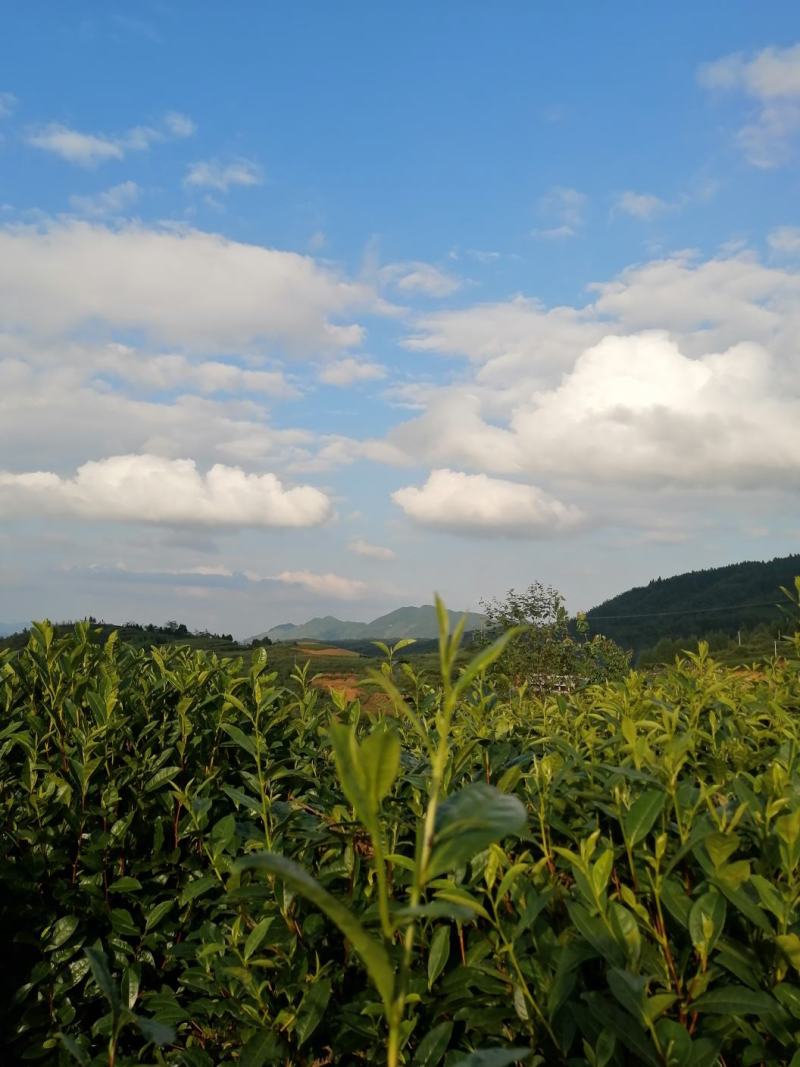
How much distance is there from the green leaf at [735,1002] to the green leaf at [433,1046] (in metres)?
0.50

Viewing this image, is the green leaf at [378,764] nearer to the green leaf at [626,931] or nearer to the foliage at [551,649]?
the green leaf at [626,931]

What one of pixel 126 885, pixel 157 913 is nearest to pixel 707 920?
pixel 157 913

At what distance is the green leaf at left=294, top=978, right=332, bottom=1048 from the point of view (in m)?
1.98

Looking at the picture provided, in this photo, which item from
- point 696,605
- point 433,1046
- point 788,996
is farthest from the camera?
point 696,605

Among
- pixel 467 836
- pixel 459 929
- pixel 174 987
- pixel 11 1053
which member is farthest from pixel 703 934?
pixel 11 1053

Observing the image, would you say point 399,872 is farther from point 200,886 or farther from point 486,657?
point 486,657

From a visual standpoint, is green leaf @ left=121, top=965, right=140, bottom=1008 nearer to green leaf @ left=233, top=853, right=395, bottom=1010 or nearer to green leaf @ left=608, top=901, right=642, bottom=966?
green leaf @ left=608, top=901, right=642, bottom=966

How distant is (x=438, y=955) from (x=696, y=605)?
138612 mm

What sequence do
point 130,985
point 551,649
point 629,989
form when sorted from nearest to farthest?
point 629,989 → point 130,985 → point 551,649

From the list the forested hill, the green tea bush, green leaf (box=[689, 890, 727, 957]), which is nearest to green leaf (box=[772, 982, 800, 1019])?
the green tea bush

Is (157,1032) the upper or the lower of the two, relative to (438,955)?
upper

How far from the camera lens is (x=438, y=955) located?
191 centimetres

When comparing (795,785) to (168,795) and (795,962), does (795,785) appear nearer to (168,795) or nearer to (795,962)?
(795,962)

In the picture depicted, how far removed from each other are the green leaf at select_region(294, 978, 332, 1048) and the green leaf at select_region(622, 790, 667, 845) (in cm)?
81
